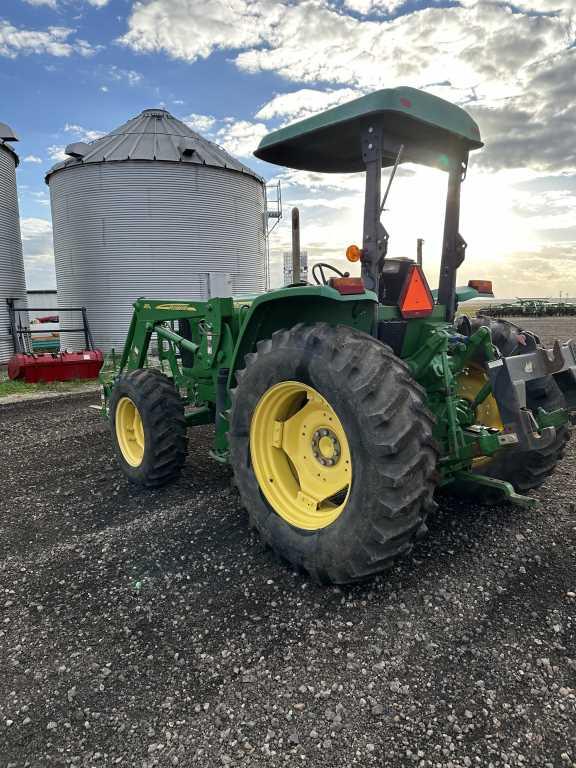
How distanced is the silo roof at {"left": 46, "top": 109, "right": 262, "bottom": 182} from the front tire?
15.0 metres

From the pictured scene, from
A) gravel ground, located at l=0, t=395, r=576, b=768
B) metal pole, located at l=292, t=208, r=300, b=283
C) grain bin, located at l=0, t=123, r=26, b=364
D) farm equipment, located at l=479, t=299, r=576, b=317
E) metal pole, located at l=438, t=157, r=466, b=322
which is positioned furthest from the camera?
farm equipment, located at l=479, t=299, r=576, b=317

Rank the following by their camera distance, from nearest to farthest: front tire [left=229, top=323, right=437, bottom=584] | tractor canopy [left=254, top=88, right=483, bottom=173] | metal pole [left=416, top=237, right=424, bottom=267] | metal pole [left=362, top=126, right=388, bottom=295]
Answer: front tire [left=229, top=323, right=437, bottom=584] → tractor canopy [left=254, top=88, right=483, bottom=173] → metal pole [left=362, top=126, right=388, bottom=295] → metal pole [left=416, top=237, right=424, bottom=267]

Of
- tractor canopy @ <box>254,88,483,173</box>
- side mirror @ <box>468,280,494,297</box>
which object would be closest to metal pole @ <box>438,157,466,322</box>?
tractor canopy @ <box>254,88,483,173</box>

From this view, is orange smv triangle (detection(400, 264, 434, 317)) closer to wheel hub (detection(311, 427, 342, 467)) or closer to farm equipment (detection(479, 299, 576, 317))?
wheel hub (detection(311, 427, 342, 467))

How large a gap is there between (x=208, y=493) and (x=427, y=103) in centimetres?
325

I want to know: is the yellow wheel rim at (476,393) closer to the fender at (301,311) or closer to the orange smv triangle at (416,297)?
the orange smv triangle at (416,297)

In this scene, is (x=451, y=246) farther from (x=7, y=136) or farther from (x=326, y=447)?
(x=7, y=136)

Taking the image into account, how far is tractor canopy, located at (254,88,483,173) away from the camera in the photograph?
2.97m

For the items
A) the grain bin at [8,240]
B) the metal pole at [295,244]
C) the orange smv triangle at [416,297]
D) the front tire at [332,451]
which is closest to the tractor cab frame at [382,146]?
the orange smv triangle at [416,297]

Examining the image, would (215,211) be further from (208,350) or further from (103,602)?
(103,602)

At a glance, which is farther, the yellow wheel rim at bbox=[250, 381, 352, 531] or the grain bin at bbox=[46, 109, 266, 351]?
the grain bin at bbox=[46, 109, 266, 351]

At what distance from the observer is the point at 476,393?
3961 mm

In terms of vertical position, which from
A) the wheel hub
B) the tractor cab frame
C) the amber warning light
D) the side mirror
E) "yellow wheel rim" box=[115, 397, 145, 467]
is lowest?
"yellow wheel rim" box=[115, 397, 145, 467]

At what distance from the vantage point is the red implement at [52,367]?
39.1 feet
